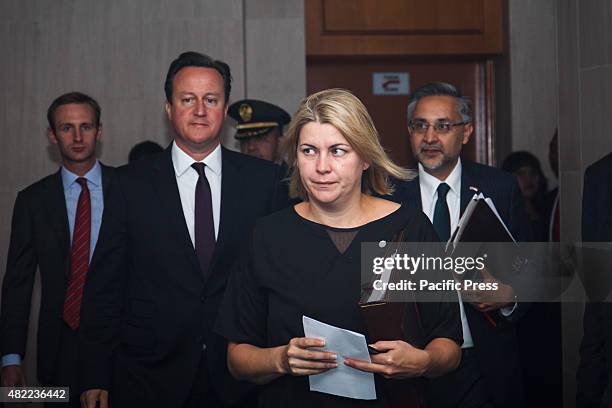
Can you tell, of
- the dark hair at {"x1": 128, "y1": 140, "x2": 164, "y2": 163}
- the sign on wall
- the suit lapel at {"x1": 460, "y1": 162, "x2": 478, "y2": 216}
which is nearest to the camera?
the suit lapel at {"x1": 460, "y1": 162, "x2": 478, "y2": 216}

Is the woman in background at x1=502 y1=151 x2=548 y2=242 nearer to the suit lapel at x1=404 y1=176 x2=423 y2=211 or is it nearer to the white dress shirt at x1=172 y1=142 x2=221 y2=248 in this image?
the suit lapel at x1=404 y1=176 x2=423 y2=211

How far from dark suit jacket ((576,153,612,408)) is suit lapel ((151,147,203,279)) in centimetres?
119

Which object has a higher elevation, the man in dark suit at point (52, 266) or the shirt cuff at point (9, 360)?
the man in dark suit at point (52, 266)

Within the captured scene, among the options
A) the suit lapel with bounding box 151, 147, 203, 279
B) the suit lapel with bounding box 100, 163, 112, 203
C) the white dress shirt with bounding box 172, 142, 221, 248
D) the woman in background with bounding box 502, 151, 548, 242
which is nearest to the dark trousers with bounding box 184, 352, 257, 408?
the suit lapel with bounding box 151, 147, 203, 279

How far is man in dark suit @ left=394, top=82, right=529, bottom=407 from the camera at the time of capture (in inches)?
108

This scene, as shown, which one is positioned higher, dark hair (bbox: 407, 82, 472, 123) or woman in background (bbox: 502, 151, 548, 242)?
dark hair (bbox: 407, 82, 472, 123)

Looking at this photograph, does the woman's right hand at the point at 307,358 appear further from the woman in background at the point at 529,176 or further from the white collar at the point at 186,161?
the woman in background at the point at 529,176

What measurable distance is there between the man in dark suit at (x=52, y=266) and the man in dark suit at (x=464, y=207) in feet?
4.95

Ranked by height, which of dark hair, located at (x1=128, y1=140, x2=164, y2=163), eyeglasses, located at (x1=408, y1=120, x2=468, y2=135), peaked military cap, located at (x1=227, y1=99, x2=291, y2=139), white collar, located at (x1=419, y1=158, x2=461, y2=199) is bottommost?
white collar, located at (x1=419, y1=158, x2=461, y2=199)

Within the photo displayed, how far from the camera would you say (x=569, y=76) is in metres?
3.51

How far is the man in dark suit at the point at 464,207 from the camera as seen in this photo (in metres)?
2.73

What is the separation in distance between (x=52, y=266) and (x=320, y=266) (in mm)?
1824

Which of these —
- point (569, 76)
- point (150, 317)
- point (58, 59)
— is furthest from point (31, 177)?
point (569, 76)

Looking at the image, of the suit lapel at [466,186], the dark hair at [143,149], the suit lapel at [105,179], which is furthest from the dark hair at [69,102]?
the suit lapel at [466,186]
